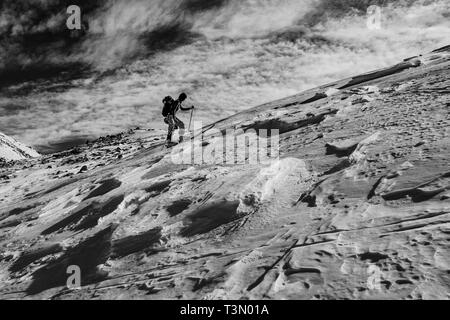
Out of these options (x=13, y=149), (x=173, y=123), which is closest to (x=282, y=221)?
(x=173, y=123)

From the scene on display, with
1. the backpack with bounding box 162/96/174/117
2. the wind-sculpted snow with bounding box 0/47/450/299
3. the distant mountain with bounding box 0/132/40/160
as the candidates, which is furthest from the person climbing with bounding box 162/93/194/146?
the distant mountain with bounding box 0/132/40/160

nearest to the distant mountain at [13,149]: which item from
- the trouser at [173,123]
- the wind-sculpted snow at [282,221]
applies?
the trouser at [173,123]

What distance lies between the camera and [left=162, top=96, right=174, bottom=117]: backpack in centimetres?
1479

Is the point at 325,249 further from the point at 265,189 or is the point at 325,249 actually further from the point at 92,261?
the point at 92,261

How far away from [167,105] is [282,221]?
32.0 ft

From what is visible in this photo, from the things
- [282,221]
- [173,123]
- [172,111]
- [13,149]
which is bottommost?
[13,149]

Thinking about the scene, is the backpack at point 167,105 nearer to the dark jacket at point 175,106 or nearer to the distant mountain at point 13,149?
the dark jacket at point 175,106

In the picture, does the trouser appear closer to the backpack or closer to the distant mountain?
the backpack

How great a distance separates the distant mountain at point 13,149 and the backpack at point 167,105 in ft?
207

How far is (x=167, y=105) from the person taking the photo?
14.9 m

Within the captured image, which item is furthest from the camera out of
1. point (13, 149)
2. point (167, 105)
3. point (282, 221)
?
point (13, 149)

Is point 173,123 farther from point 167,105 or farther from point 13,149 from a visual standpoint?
point 13,149

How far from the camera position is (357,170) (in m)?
6.75
